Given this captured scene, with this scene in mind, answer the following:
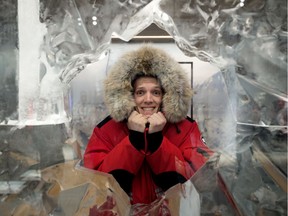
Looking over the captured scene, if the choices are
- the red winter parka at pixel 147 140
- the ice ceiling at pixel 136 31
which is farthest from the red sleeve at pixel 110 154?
the ice ceiling at pixel 136 31

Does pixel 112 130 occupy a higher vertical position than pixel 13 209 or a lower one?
higher

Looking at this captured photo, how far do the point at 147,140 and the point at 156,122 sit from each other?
5 cm

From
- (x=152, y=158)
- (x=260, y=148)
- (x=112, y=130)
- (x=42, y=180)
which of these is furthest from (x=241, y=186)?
(x=42, y=180)

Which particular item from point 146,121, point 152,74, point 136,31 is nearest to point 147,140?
point 146,121

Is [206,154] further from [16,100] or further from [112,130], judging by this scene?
[16,100]

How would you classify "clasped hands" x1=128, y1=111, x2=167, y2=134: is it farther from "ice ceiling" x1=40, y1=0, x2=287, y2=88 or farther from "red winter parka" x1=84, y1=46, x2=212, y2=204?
"ice ceiling" x1=40, y1=0, x2=287, y2=88

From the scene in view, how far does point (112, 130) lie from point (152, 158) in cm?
12

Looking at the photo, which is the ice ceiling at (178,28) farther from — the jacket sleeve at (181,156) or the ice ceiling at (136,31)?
the jacket sleeve at (181,156)

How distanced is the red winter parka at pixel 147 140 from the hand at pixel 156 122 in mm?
13

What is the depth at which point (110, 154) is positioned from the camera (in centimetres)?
82

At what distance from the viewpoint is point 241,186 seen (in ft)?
2.65

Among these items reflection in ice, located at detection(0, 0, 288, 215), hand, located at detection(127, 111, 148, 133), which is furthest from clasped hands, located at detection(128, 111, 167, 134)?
reflection in ice, located at detection(0, 0, 288, 215)

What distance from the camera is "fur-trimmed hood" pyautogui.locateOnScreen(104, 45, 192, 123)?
84 cm

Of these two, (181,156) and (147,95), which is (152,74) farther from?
(181,156)
